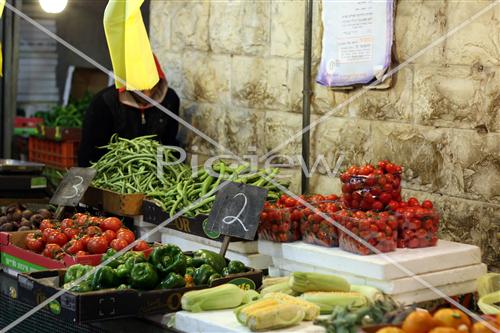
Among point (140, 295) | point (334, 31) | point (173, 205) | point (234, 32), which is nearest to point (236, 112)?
point (234, 32)

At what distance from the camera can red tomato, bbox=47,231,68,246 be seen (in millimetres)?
5234

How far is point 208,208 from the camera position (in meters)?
5.49

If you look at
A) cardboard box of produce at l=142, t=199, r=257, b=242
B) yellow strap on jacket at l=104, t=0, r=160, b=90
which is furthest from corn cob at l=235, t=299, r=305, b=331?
yellow strap on jacket at l=104, t=0, r=160, b=90

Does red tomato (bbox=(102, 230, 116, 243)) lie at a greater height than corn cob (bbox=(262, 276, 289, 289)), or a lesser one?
greater

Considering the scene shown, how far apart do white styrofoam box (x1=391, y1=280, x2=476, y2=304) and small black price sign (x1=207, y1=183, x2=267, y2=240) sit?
2.80ft

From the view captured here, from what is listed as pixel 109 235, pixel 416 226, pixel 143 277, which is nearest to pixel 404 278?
pixel 416 226

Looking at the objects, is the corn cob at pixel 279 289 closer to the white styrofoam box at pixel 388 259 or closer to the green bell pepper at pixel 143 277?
the white styrofoam box at pixel 388 259

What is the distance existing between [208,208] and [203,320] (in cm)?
159

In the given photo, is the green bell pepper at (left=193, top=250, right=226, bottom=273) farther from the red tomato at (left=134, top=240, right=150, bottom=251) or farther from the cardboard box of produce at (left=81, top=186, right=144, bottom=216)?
the cardboard box of produce at (left=81, top=186, right=144, bottom=216)

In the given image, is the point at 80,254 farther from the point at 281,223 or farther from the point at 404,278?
the point at 404,278

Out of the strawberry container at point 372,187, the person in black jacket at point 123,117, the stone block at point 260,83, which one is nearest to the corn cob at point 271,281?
the strawberry container at point 372,187

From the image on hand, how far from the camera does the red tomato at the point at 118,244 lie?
5.09 meters

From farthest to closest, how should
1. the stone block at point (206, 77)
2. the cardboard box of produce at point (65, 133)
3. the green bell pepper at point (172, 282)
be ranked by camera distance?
the cardboard box of produce at point (65, 133) < the stone block at point (206, 77) < the green bell pepper at point (172, 282)

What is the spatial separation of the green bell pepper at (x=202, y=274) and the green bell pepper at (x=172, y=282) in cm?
12
